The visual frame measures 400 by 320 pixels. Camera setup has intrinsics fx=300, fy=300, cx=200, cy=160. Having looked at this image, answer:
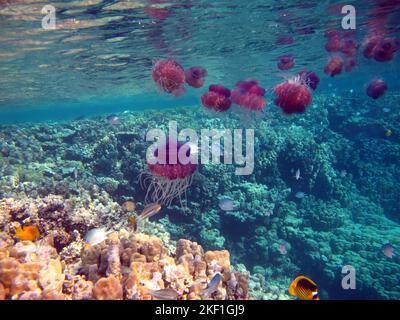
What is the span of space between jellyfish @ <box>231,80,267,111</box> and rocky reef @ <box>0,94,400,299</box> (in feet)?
3.74

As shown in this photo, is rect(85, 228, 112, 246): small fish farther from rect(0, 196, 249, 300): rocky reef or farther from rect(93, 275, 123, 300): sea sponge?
rect(93, 275, 123, 300): sea sponge

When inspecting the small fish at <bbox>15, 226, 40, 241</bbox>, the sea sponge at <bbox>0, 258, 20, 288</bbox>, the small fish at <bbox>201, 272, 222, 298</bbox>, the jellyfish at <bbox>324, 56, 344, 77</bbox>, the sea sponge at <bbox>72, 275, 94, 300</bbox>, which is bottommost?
the small fish at <bbox>201, 272, 222, 298</bbox>

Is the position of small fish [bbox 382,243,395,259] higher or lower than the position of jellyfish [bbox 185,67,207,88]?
lower

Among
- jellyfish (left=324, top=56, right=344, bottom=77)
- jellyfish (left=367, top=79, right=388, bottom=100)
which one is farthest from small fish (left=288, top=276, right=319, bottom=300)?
jellyfish (left=367, top=79, right=388, bottom=100)

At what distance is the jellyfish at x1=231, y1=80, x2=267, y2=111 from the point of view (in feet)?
25.9

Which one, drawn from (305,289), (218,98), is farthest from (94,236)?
(218,98)

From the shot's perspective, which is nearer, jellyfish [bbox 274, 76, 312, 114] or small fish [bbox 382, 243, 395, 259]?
jellyfish [bbox 274, 76, 312, 114]

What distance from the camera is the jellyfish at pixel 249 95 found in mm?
→ 7891

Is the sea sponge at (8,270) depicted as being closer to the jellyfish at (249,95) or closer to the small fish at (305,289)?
the small fish at (305,289)

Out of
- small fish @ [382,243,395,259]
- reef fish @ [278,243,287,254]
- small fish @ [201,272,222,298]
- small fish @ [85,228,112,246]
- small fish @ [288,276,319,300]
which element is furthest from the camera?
reef fish @ [278,243,287,254]

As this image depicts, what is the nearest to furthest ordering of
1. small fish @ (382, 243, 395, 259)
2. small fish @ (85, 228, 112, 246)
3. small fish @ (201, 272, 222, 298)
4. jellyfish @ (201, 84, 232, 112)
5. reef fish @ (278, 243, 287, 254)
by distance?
small fish @ (201, 272, 222, 298) < small fish @ (85, 228, 112, 246) < jellyfish @ (201, 84, 232, 112) < small fish @ (382, 243, 395, 259) < reef fish @ (278, 243, 287, 254)

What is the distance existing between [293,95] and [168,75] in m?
2.78

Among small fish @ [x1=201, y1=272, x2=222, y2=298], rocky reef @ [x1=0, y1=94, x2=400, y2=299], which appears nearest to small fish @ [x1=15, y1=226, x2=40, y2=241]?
rocky reef @ [x1=0, y1=94, x2=400, y2=299]

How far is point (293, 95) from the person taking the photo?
245 inches
